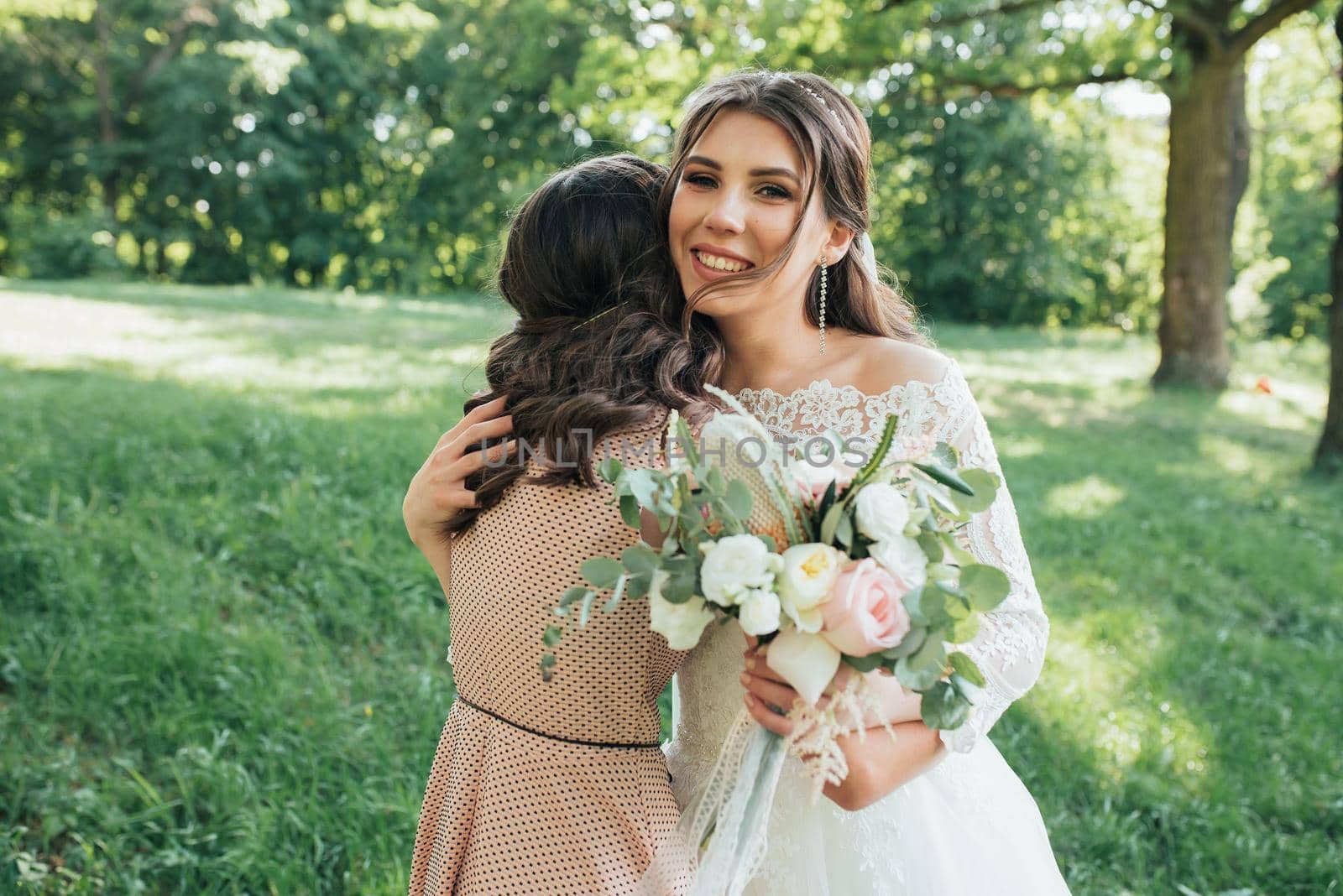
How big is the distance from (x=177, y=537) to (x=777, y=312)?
11.9ft

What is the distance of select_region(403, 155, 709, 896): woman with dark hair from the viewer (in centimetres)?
180

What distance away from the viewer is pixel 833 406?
2283 mm

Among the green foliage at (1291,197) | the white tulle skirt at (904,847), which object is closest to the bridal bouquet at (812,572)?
the white tulle skirt at (904,847)

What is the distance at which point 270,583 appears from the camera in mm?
4672

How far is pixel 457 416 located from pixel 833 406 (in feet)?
18.3

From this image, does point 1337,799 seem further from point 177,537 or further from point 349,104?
point 349,104

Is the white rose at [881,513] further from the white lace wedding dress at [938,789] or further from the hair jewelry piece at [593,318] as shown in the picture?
the hair jewelry piece at [593,318]

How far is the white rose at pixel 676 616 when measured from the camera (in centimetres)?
150

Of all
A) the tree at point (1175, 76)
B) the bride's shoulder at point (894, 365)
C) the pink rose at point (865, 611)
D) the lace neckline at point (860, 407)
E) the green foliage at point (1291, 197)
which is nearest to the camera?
the pink rose at point (865, 611)

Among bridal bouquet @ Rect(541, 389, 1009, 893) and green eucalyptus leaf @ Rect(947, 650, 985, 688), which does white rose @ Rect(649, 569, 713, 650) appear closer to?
bridal bouquet @ Rect(541, 389, 1009, 893)

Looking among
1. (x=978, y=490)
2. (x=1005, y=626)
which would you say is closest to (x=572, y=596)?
(x=978, y=490)

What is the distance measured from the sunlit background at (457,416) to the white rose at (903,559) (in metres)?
1.27

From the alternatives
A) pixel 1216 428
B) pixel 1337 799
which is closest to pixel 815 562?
pixel 1337 799

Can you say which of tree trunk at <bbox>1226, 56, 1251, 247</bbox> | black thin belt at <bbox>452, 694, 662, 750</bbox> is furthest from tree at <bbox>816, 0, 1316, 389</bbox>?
black thin belt at <bbox>452, 694, 662, 750</bbox>
